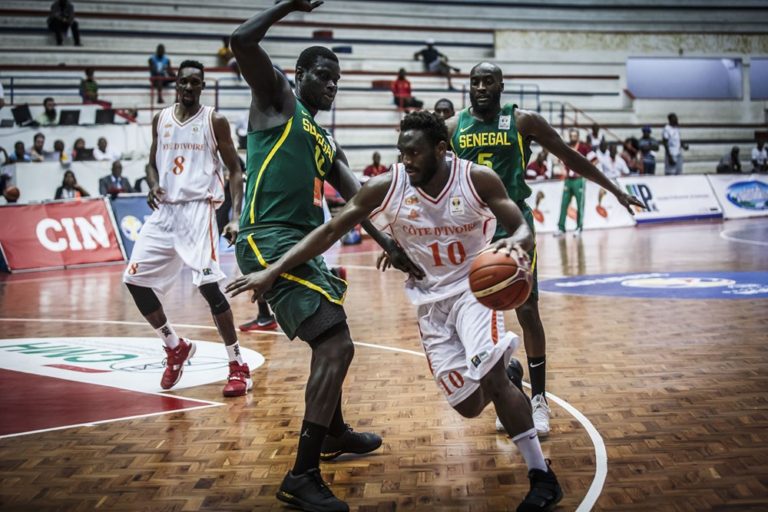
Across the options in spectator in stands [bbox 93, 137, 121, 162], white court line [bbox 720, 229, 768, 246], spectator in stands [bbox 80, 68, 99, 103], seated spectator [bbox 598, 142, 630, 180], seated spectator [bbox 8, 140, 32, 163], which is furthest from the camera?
seated spectator [bbox 598, 142, 630, 180]

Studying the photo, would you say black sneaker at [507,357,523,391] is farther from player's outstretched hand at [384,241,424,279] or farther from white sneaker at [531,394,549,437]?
player's outstretched hand at [384,241,424,279]

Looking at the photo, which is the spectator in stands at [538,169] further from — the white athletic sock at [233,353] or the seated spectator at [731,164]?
the white athletic sock at [233,353]

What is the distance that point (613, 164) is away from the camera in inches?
811

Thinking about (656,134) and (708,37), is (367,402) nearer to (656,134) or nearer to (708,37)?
(656,134)

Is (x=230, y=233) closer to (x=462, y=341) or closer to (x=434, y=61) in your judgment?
(x=462, y=341)

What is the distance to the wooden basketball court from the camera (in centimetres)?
371

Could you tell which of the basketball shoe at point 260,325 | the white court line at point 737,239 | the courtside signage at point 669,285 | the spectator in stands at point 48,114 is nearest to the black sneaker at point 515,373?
the basketball shoe at point 260,325

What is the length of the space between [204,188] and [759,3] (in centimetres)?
2661

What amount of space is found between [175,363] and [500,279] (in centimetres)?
314

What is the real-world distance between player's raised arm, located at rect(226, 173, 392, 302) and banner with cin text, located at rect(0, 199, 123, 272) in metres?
10.7

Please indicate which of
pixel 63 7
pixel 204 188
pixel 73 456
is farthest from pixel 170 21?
pixel 73 456

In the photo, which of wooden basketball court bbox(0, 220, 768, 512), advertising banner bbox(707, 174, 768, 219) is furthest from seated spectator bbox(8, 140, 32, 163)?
advertising banner bbox(707, 174, 768, 219)

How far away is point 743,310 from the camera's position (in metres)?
8.07

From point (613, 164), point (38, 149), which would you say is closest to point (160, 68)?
point (38, 149)
